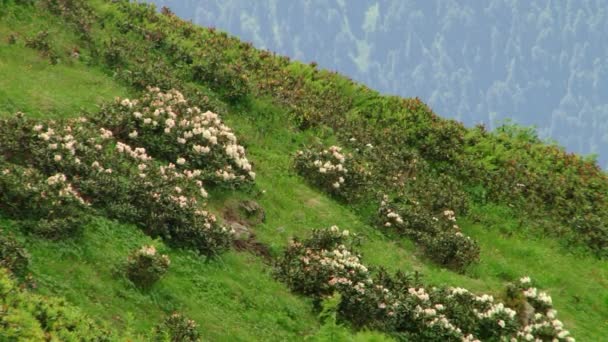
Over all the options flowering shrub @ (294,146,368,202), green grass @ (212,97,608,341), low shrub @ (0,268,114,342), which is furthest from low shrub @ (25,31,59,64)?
low shrub @ (0,268,114,342)

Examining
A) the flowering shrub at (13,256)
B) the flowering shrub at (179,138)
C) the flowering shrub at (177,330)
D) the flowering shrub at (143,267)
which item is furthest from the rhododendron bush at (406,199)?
the flowering shrub at (13,256)

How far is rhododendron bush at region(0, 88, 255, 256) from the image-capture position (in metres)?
15.4

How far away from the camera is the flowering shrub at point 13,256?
11373 millimetres

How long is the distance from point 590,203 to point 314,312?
54.0 ft

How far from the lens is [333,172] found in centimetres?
2248

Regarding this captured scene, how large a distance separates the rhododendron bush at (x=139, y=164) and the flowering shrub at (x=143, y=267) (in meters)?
2.12

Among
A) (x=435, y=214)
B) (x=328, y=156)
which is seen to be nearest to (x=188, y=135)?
(x=328, y=156)

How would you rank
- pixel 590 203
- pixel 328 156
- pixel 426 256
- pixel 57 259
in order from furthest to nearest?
pixel 590 203 < pixel 328 156 < pixel 426 256 < pixel 57 259

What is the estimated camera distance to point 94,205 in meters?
15.2

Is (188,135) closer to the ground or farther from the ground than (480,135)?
closer to the ground

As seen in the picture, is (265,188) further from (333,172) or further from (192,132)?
(192,132)

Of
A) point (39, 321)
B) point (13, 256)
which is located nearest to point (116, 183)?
point (13, 256)

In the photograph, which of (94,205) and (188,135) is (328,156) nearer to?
(188,135)

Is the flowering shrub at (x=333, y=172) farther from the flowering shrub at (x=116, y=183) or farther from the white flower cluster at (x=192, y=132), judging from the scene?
the flowering shrub at (x=116, y=183)
